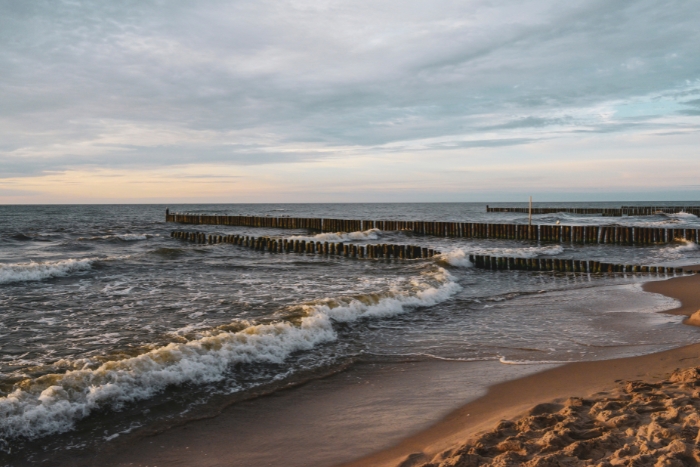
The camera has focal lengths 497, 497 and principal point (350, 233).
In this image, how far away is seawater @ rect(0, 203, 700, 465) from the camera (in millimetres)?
5410

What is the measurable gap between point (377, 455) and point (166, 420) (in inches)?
90.0

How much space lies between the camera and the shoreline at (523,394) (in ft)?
13.5

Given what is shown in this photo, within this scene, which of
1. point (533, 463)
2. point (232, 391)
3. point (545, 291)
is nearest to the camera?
point (533, 463)

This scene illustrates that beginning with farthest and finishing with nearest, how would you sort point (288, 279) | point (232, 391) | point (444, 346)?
point (288, 279) → point (444, 346) → point (232, 391)

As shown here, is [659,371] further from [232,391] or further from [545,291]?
[545,291]

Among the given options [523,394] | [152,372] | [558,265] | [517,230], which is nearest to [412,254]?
[558,265]

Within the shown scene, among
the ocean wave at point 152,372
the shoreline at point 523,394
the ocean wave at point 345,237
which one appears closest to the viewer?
the shoreline at point 523,394

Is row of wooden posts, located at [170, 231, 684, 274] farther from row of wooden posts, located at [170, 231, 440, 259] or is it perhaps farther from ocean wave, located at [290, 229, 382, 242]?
ocean wave, located at [290, 229, 382, 242]

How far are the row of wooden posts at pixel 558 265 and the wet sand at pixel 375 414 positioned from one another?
1045 centimetres

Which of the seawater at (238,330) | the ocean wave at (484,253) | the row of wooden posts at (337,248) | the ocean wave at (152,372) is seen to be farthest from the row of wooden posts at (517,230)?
the ocean wave at (152,372)

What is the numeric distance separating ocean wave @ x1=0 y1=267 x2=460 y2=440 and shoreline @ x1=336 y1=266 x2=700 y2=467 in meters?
3.02

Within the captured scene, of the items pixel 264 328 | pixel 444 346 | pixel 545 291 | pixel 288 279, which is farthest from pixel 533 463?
pixel 288 279

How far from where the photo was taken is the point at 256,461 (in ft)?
13.6

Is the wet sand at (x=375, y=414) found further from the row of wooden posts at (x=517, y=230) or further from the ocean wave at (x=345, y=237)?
the ocean wave at (x=345, y=237)
